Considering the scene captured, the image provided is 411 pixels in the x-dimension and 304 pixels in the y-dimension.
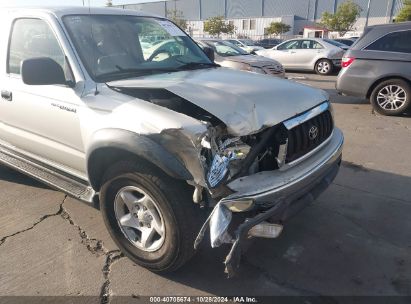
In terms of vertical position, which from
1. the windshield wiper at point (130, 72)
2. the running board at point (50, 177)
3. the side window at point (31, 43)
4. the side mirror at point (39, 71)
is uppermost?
the side window at point (31, 43)

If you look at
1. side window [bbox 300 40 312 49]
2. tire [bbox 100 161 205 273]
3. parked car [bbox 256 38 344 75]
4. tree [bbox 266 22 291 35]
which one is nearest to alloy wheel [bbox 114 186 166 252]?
tire [bbox 100 161 205 273]

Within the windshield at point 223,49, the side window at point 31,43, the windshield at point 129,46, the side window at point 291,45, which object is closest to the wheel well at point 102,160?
the windshield at point 129,46

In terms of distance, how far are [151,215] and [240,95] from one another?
1.11m

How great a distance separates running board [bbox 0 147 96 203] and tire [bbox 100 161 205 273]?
0.31 meters

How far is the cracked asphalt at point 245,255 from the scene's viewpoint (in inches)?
114

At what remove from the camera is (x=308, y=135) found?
296cm

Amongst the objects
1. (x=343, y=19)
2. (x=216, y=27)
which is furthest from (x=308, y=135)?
(x=216, y=27)

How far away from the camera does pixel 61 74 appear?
10.2 ft

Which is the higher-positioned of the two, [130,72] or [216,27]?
[130,72]

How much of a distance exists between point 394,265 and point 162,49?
117 inches

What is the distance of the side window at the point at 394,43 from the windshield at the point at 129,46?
5.14 meters

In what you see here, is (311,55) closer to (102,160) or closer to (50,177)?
(50,177)

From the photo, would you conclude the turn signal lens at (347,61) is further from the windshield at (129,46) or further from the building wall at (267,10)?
the building wall at (267,10)

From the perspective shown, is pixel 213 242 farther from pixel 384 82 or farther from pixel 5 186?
pixel 384 82
